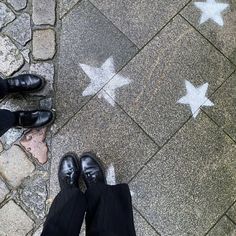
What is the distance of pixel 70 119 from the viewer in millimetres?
3803

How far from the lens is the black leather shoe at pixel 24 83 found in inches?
147

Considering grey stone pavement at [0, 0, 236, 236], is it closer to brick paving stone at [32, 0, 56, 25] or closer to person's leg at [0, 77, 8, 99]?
brick paving stone at [32, 0, 56, 25]

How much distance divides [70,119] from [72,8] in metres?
0.92

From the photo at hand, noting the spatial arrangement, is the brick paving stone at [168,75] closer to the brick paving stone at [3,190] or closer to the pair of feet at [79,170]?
the pair of feet at [79,170]

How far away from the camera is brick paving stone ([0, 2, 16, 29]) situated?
396cm

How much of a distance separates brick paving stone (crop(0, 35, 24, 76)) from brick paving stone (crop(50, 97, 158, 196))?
0.63 metres

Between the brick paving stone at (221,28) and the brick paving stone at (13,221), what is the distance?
1.98m

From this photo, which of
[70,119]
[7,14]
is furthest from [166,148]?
[7,14]

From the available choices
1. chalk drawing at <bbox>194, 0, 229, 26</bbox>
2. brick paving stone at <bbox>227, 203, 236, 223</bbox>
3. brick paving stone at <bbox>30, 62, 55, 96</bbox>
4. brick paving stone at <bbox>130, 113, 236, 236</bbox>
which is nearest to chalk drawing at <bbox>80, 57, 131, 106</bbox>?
brick paving stone at <bbox>30, 62, 55, 96</bbox>

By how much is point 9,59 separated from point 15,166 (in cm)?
84

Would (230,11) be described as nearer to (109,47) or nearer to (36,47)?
(109,47)

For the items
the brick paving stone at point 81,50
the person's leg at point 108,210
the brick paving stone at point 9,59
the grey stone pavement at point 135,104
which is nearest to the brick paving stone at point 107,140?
the grey stone pavement at point 135,104

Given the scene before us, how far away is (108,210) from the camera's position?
3.18 m

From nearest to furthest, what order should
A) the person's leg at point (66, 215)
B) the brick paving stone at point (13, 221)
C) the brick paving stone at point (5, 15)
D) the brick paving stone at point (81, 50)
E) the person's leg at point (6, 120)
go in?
1. the person's leg at point (66, 215)
2. the person's leg at point (6, 120)
3. the brick paving stone at point (13, 221)
4. the brick paving stone at point (81, 50)
5. the brick paving stone at point (5, 15)
